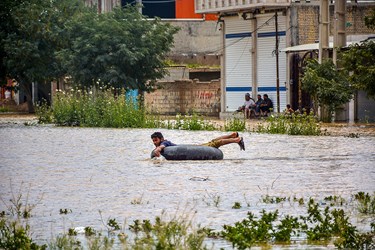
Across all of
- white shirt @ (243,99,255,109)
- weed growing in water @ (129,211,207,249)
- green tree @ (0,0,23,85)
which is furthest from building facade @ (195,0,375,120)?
weed growing in water @ (129,211,207,249)

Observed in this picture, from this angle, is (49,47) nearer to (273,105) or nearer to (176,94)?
(176,94)

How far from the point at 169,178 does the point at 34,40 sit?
4077 centimetres

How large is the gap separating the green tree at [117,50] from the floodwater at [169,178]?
21894mm

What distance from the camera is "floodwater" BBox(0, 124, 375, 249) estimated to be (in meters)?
12.8

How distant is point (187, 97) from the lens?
5475cm

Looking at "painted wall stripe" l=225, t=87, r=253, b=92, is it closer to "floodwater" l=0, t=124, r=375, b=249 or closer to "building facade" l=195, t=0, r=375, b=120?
"building facade" l=195, t=0, r=375, b=120

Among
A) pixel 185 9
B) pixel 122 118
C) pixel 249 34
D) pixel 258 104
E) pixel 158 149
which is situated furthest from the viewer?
pixel 185 9

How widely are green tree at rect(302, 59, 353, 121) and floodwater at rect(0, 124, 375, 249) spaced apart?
819cm

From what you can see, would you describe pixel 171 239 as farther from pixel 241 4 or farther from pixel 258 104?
pixel 241 4

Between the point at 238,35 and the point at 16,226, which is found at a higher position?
the point at 238,35

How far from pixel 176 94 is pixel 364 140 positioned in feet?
92.9

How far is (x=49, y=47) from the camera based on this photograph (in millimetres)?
57125

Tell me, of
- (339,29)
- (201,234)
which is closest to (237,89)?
(339,29)

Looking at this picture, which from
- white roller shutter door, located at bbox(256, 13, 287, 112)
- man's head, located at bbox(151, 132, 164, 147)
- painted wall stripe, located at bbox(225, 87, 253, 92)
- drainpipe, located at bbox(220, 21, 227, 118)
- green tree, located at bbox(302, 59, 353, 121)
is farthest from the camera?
drainpipe, located at bbox(220, 21, 227, 118)
